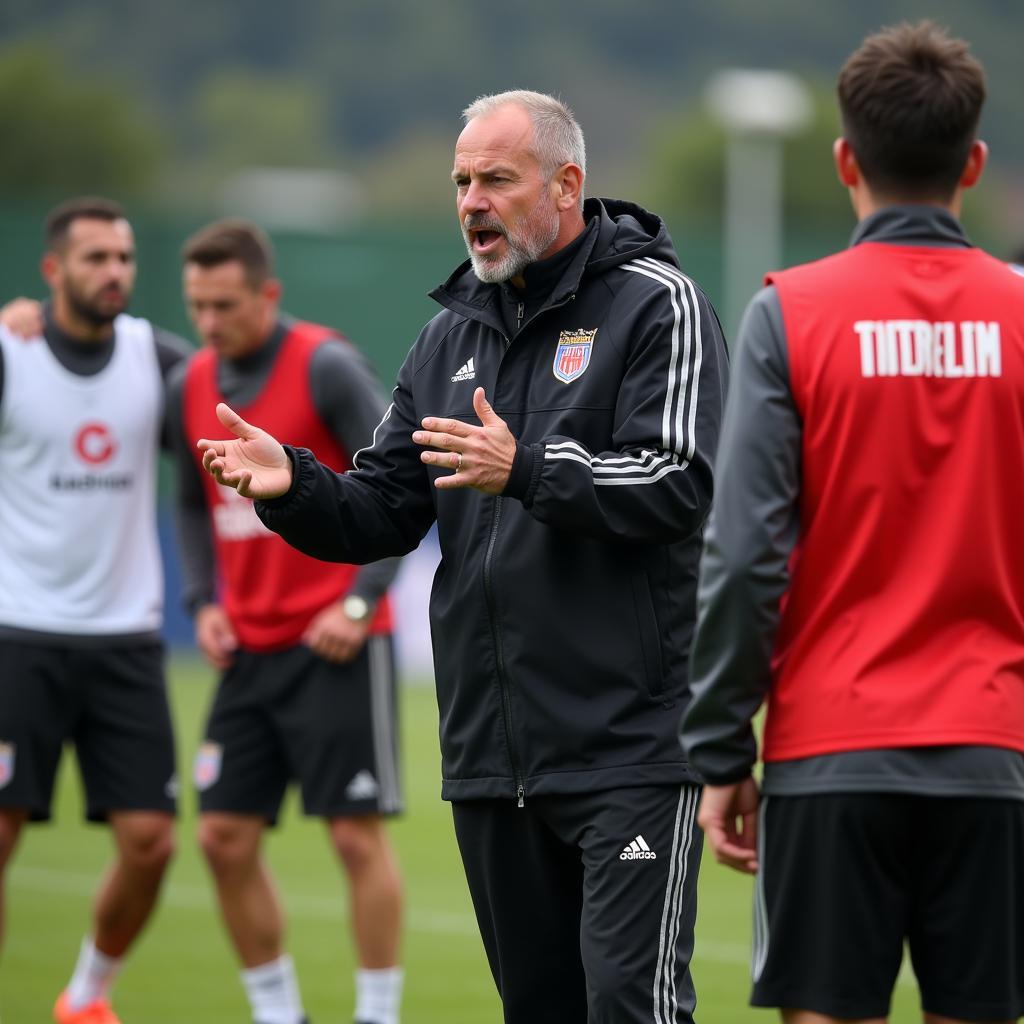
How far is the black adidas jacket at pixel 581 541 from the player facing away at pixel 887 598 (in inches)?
28.9

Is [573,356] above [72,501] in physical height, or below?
above

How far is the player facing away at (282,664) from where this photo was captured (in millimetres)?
6820

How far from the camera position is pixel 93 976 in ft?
22.7

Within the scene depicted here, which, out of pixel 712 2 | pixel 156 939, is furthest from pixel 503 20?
pixel 156 939

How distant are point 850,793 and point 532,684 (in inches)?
43.0

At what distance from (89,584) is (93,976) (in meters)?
1.36

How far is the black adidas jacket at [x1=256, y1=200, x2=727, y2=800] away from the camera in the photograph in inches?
175

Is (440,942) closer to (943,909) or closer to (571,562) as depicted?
(571,562)

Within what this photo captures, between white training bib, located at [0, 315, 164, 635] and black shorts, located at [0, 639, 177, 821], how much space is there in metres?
0.12

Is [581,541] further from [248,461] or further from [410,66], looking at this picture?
[410,66]

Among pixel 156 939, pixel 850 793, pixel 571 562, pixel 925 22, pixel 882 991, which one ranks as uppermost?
pixel 925 22

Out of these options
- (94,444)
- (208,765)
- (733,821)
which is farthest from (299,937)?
(733,821)

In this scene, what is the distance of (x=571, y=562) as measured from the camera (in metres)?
4.53

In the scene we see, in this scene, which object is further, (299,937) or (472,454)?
(299,937)
